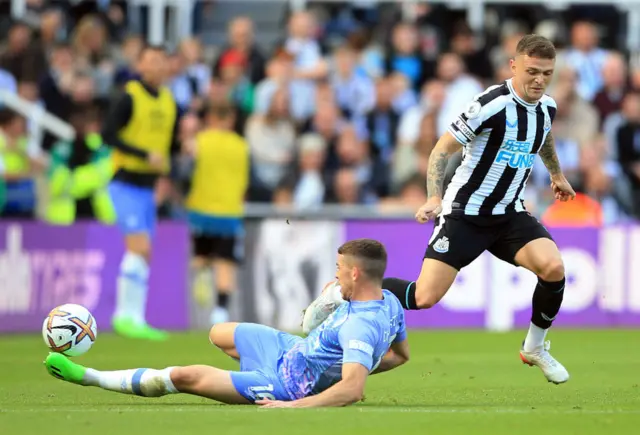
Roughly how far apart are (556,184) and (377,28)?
962cm

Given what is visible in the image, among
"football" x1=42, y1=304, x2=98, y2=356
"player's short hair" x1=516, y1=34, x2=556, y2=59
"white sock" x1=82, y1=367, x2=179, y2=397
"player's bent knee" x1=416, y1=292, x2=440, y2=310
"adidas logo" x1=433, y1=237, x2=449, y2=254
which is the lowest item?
"white sock" x1=82, y1=367, x2=179, y2=397

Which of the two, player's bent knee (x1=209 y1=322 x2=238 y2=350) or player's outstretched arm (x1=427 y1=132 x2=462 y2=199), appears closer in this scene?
player's bent knee (x1=209 y1=322 x2=238 y2=350)

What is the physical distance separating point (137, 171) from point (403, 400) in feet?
20.2

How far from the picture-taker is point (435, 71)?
18.3m

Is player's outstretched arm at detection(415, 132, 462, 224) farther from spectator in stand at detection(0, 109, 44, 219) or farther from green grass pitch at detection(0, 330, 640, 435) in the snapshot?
spectator in stand at detection(0, 109, 44, 219)

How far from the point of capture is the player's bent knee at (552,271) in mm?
9062

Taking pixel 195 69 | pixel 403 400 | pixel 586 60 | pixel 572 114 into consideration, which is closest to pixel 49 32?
pixel 195 69

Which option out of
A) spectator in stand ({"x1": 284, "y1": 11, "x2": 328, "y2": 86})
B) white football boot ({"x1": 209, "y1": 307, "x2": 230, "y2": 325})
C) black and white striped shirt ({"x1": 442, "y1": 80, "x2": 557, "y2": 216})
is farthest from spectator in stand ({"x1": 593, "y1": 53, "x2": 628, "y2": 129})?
black and white striped shirt ({"x1": 442, "y1": 80, "x2": 557, "y2": 216})

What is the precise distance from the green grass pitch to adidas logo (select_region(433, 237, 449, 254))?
0.96 meters

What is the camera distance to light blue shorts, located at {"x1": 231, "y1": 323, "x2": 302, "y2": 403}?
7711mm

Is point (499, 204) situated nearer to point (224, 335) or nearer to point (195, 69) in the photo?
point (224, 335)

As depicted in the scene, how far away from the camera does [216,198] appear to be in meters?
15.3

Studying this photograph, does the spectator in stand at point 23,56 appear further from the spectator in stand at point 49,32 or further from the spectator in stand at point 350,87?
the spectator in stand at point 350,87

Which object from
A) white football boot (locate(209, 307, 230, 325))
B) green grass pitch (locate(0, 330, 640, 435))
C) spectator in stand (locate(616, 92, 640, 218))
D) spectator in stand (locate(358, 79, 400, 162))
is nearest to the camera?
green grass pitch (locate(0, 330, 640, 435))
